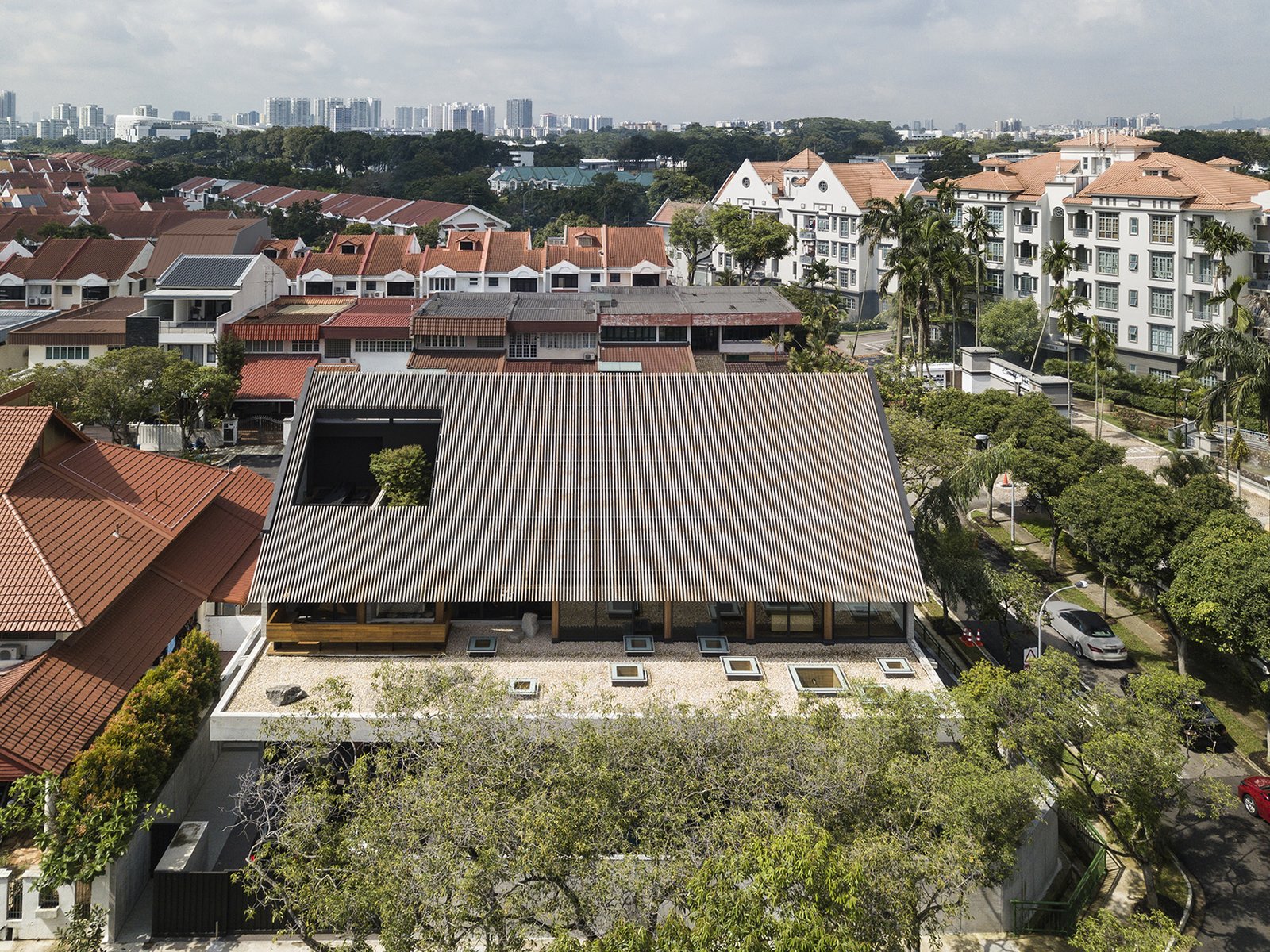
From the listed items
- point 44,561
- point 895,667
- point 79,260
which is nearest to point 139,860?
point 44,561

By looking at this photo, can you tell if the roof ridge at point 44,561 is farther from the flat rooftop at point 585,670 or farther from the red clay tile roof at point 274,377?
the red clay tile roof at point 274,377

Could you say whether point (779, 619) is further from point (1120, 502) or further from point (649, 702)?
point (1120, 502)

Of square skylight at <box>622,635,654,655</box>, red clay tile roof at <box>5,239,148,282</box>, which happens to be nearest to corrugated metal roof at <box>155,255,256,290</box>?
red clay tile roof at <box>5,239,148,282</box>

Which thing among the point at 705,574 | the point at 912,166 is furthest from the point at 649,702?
the point at 912,166

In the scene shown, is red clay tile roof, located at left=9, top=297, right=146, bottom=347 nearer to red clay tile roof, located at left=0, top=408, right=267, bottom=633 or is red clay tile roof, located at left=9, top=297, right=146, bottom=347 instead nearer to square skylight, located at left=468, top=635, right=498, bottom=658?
red clay tile roof, located at left=0, top=408, right=267, bottom=633

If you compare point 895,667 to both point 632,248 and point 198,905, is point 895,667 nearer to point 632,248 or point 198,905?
point 198,905

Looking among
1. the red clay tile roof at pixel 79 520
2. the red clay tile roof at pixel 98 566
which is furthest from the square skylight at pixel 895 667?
the red clay tile roof at pixel 79 520

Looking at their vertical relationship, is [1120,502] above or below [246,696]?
above
